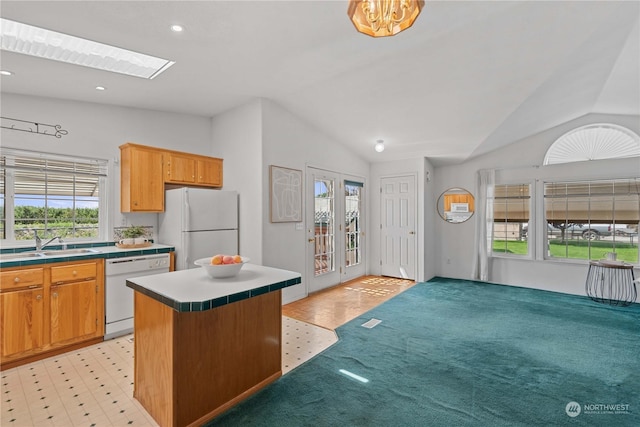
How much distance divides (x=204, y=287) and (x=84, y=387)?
1.43 meters

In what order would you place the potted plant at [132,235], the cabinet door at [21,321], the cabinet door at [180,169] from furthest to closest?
1. the cabinet door at [180,169]
2. the potted plant at [132,235]
3. the cabinet door at [21,321]

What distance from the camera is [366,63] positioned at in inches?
123

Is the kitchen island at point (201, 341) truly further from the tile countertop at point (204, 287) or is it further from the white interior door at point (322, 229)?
the white interior door at point (322, 229)

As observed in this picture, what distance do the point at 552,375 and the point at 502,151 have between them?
4.18 m

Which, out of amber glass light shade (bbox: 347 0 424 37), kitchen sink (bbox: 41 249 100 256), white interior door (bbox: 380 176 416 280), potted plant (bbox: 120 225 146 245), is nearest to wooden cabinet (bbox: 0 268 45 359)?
kitchen sink (bbox: 41 249 100 256)

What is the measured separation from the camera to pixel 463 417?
6.41 feet

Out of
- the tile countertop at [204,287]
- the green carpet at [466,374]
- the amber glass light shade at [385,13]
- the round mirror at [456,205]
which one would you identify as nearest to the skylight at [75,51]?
the tile countertop at [204,287]

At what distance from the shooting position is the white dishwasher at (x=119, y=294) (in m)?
3.08

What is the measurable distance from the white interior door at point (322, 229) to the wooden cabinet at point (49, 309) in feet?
8.94

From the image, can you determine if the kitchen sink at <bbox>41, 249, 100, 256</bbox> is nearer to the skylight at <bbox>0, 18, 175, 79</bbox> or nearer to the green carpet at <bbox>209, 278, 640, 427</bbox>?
the skylight at <bbox>0, 18, 175, 79</bbox>

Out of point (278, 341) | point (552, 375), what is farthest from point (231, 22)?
point (552, 375)

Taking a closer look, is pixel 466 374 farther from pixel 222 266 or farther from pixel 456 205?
pixel 456 205

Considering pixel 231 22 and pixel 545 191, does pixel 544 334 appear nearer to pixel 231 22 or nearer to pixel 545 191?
pixel 545 191

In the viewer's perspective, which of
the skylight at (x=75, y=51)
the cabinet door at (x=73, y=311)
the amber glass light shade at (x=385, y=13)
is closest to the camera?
the amber glass light shade at (x=385, y=13)
